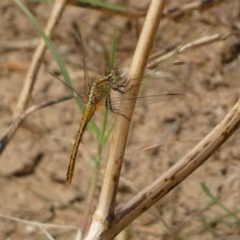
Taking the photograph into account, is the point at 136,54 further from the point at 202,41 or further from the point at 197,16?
the point at 197,16

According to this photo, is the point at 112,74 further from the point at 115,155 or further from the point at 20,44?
the point at 20,44

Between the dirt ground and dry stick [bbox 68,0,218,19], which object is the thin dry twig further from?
dry stick [bbox 68,0,218,19]

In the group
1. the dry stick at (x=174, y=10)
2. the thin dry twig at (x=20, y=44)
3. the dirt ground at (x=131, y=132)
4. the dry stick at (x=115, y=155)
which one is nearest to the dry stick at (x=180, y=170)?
the dry stick at (x=115, y=155)

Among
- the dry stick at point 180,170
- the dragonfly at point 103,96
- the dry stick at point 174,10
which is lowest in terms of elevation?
the dry stick at point 180,170

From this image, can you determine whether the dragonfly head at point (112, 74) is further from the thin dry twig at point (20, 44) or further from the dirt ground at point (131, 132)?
the thin dry twig at point (20, 44)

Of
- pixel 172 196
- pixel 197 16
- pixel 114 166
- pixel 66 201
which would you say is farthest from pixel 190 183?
pixel 114 166

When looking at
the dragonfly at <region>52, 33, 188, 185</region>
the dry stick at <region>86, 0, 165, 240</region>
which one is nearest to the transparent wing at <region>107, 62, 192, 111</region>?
the dragonfly at <region>52, 33, 188, 185</region>

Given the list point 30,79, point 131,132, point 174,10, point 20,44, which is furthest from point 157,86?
point 20,44
